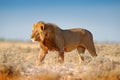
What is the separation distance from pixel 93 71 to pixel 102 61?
4.95ft

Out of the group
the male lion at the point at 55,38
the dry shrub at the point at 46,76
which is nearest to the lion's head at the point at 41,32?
the male lion at the point at 55,38

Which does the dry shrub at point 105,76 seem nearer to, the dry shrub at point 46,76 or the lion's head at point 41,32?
the dry shrub at point 46,76

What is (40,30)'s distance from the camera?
861 inches

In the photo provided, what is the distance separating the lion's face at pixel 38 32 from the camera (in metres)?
21.8

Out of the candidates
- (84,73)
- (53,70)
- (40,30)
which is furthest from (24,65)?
(40,30)

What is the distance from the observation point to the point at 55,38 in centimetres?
2248

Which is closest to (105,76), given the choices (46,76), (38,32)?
(46,76)

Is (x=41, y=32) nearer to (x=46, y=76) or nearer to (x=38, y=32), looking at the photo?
(x=38, y=32)

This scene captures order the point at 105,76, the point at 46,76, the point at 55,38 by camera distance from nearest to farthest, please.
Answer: the point at 46,76 < the point at 105,76 < the point at 55,38

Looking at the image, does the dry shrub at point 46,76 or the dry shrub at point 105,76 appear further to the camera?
the dry shrub at point 105,76

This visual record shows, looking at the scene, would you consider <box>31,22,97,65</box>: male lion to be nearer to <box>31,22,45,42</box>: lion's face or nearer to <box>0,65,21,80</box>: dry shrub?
<box>31,22,45,42</box>: lion's face

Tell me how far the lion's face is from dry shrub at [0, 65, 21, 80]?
4.72 m

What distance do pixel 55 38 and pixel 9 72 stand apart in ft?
18.8

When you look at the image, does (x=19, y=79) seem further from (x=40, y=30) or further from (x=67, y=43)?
(x=67, y=43)
